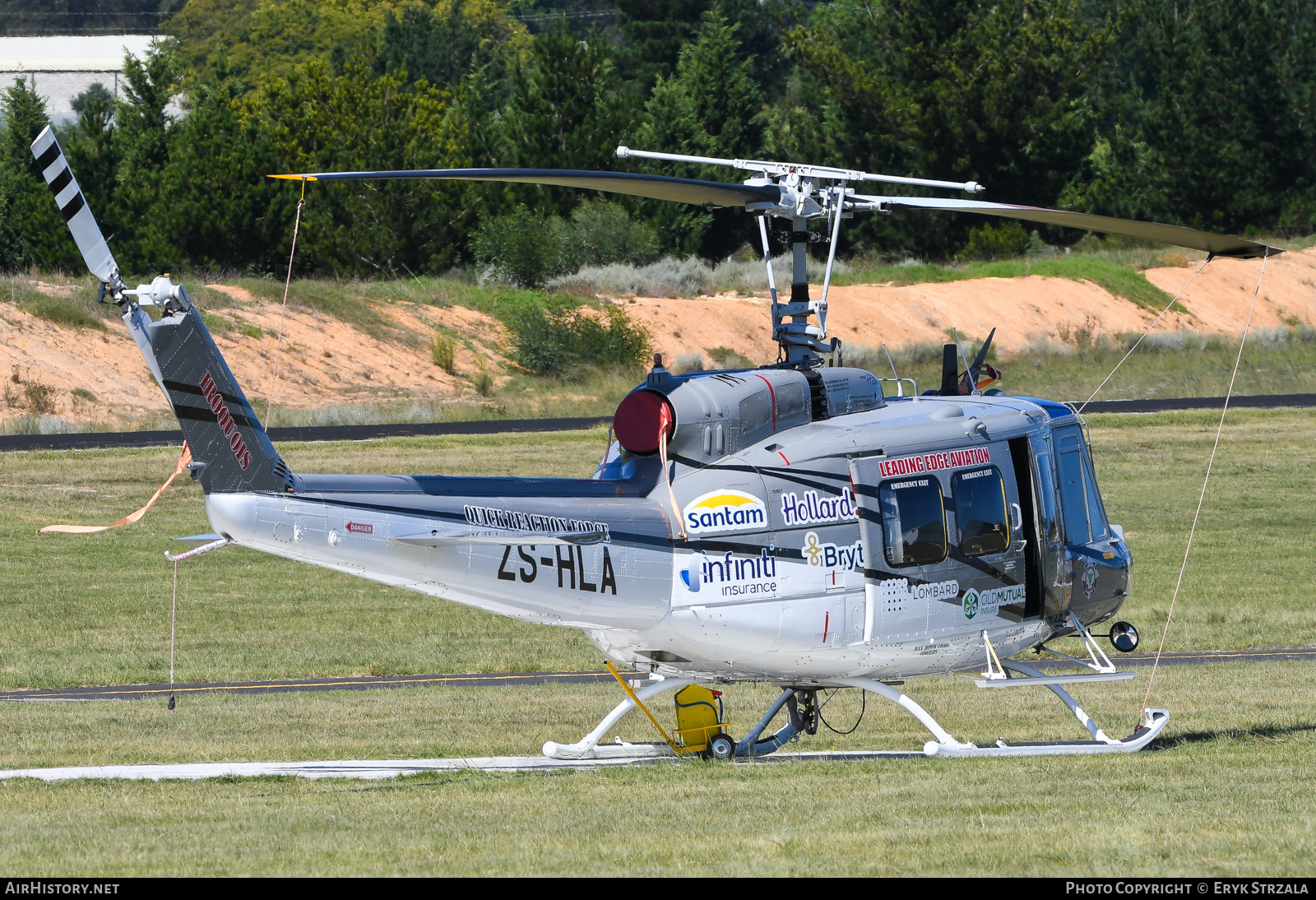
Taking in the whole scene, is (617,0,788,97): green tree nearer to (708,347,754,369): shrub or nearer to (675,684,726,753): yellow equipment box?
(708,347,754,369): shrub

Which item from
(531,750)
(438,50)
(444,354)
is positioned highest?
(438,50)

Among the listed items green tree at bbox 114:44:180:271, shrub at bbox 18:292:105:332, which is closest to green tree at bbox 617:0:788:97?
green tree at bbox 114:44:180:271

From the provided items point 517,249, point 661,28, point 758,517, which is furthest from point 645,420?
point 661,28

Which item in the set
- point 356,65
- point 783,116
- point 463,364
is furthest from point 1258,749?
point 783,116

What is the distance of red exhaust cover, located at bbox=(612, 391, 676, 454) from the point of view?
11.6 metres

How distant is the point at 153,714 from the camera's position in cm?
1591

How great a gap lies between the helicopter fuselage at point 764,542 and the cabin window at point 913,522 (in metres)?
0.01

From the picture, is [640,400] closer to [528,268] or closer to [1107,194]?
[528,268]

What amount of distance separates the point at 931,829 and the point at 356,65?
5963 cm

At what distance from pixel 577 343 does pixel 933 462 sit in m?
43.7

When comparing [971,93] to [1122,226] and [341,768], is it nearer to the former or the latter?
[1122,226]

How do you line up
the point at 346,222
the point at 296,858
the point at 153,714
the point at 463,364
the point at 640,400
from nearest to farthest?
the point at 296,858 → the point at 640,400 → the point at 153,714 → the point at 463,364 → the point at 346,222

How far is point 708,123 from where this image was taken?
2724 inches

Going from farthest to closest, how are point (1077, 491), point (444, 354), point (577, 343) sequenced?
1. point (444, 354)
2. point (577, 343)
3. point (1077, 491)
